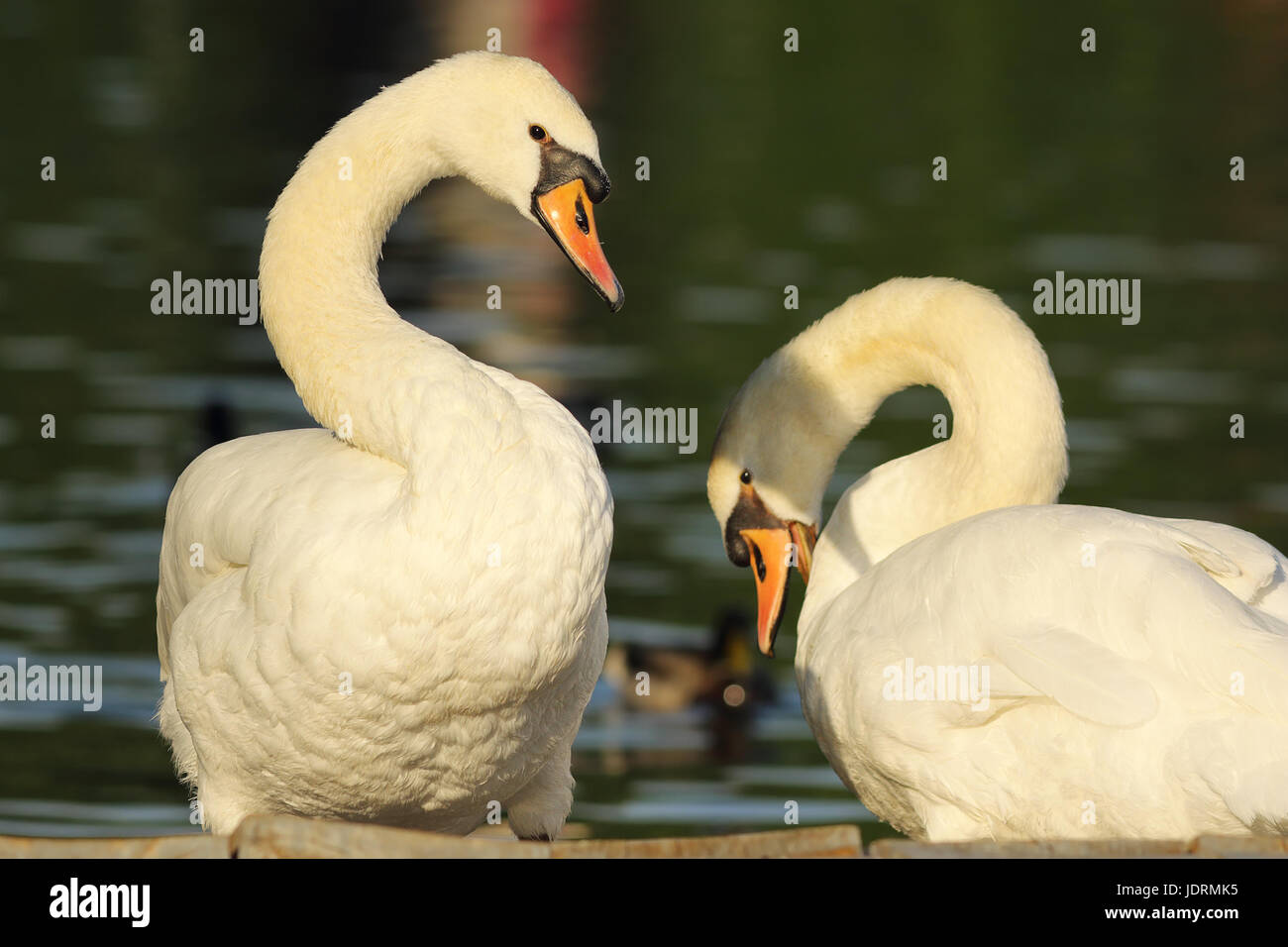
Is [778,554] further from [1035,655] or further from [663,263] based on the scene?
[663,263]

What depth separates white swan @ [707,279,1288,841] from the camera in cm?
488

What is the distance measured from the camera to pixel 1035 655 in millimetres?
5113

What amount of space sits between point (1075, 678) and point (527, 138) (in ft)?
6.46

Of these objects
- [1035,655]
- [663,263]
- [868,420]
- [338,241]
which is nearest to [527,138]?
[338,241]

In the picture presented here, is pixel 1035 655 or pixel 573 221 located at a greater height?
pixel 573 221

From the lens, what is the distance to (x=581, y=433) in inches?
200

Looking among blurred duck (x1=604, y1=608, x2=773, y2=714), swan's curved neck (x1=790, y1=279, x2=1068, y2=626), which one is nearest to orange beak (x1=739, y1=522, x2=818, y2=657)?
swan's curved neck (x1=790, y1=279, x2=1068, y2=626)

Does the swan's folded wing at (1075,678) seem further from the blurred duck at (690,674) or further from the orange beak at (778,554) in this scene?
the blurred duck at (690,674)

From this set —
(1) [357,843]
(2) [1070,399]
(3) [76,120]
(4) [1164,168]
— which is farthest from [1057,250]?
(1) [357,843]

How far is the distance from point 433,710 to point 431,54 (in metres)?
26.4

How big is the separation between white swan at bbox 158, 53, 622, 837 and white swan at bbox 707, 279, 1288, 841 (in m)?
0.85

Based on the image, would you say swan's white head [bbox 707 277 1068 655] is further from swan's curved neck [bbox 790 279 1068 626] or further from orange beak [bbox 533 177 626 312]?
orange beak [bbox 533 177 626 312]
